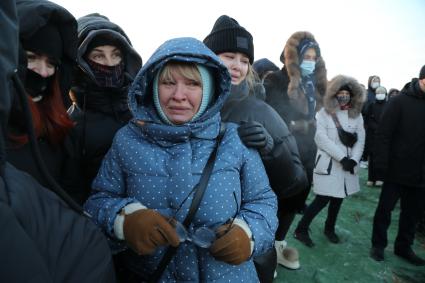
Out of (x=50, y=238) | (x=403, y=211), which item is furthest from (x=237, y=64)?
(x=403, y=211)

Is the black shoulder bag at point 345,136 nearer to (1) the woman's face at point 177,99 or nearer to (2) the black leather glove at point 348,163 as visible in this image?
(2) the black leather glove at point 348,163

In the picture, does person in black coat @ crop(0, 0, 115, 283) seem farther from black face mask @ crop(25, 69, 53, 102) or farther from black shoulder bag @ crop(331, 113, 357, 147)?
black shoulder bag @ crop(331, 113, 357, 147)

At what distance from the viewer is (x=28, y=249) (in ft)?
1.91

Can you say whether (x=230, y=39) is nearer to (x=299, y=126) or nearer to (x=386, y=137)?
(x=299, y=126)

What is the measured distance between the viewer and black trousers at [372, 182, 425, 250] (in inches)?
Answer: 145

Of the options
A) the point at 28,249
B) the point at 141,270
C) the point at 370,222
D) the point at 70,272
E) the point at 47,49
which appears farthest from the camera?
the point at 370,222

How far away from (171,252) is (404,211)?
351 cm

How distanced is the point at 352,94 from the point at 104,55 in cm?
328

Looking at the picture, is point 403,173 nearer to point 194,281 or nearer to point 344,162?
point 344,162

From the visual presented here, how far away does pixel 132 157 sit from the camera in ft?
4.72

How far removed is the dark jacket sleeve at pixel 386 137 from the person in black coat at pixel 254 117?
202cm

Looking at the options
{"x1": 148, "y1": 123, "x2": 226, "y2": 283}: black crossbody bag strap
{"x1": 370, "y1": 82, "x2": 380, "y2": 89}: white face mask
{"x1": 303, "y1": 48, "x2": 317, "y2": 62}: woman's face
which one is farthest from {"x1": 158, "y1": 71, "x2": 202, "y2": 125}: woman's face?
{"x1": 370, "y1": 82, "x2": 380, "y2": 89}: white face mask

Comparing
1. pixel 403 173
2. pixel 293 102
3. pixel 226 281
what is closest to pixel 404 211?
pixel 403 173

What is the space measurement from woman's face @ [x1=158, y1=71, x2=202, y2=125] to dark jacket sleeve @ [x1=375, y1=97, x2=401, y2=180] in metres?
2.93
